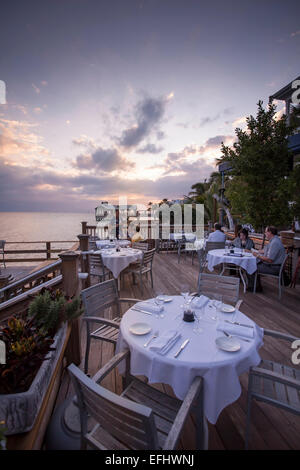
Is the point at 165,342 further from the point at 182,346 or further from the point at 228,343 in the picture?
the point at 228,343

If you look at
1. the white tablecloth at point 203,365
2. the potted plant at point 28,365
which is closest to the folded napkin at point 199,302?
the white tablecloth at point 203,365

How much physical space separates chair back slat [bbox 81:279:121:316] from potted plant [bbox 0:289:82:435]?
0.59 metres

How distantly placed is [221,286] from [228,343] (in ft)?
3.79

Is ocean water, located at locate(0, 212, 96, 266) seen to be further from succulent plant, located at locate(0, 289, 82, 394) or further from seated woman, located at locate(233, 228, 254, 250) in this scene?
succulent plant, located at locate(0, 289, 82, 394)

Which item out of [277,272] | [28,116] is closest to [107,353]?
[277,272]

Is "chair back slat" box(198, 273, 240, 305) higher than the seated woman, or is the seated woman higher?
the seated woman

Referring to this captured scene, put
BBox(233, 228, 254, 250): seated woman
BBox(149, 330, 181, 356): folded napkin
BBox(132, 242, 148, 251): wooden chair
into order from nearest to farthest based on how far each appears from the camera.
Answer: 1. BBox(149, 330, 181, 356): folded napkin
2. BBox(233, 228, 254, 250): seated woman
3. BBox(132, 242, 148, 251): wooden chair

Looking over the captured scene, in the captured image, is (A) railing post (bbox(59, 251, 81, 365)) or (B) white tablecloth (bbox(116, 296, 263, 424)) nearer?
(B) white tablecloth (bbox(116, 296, 263, 424))

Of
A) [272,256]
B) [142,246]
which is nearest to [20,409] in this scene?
[272,256]

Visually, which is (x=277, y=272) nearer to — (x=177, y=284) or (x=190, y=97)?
(x=177, y=284)

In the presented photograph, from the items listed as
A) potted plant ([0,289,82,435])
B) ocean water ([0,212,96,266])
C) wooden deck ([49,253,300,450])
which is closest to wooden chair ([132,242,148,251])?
wooden deck ([49,253,300,450])

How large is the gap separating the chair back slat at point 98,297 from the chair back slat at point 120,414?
1.16m

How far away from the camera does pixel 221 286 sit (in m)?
2.58

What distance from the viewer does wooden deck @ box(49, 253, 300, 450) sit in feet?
5.13
